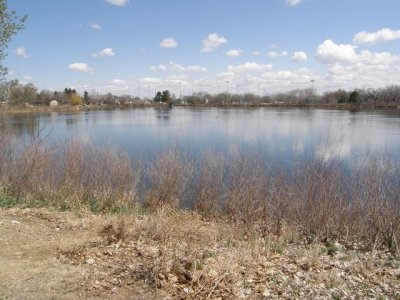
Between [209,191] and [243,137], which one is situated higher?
[243,137]

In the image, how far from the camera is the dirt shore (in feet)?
16.9

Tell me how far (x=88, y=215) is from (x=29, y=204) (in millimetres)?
1814

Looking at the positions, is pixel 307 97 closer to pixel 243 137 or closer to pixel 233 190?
pixel 243 137

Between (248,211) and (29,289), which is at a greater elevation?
(29,289)

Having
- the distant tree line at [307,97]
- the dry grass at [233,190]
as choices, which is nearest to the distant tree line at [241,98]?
the distant tree line at [307,97]

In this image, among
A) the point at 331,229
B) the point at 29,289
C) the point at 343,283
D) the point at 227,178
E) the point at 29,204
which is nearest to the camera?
the point at 29,289

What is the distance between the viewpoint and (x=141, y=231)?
25.6 feet

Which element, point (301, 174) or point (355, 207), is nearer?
point (355, 207)

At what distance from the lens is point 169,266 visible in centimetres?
562

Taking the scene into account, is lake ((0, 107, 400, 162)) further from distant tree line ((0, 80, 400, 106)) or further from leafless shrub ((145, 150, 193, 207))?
distant tree line ((0, 80, 400, 106))

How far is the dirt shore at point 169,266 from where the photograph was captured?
516cm

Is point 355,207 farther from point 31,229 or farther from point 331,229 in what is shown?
point 31,229

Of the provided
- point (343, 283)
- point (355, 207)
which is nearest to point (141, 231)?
point (343, 283)

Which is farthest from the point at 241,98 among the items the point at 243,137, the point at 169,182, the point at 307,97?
the point at 169,182
